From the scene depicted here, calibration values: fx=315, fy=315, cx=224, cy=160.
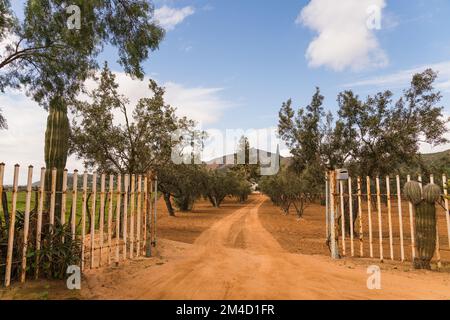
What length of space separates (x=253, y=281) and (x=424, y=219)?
467cm

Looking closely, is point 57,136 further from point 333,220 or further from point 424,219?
point 424,219

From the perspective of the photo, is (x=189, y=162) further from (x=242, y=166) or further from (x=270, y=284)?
(x=242, y=166)

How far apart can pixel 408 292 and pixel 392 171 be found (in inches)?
444

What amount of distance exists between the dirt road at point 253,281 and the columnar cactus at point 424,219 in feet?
2.17

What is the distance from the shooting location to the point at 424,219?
786cm

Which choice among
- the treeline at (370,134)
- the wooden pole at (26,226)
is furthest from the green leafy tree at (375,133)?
the wooden pole at (26,226)

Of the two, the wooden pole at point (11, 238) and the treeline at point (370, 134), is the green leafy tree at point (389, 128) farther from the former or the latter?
the wooden pole at point (11, 238)

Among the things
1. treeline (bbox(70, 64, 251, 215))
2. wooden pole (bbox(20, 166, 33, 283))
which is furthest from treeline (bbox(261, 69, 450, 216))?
wooden pole (bbox(20, 166, 33, 283))

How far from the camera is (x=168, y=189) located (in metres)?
27.1

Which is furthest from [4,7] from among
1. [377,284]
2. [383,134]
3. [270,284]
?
[383,134]

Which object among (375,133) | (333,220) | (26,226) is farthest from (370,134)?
(26,226)

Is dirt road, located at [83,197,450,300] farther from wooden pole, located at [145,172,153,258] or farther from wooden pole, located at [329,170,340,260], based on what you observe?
wooden pole, located at [145,172,153,258]

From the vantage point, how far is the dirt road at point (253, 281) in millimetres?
5746

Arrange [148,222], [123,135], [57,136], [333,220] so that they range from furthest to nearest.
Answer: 1. [123,135]
2. [148,222]
3. [333,220]
4. [57,136]
